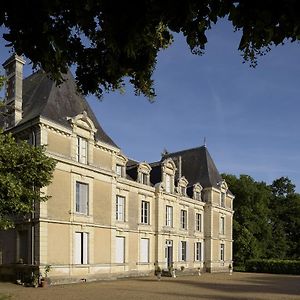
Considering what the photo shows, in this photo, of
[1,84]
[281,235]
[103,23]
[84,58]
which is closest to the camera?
[103,23]

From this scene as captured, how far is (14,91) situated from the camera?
77.6 ft

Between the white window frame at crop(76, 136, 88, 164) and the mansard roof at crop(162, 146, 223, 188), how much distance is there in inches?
610

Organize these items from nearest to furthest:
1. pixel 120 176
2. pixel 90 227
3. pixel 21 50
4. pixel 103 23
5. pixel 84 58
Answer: pixel 103 23 < pixel 21 50 < pixel 84 58 < pixel 90 227 < pixel 120 176

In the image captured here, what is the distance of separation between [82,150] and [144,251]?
377 inches

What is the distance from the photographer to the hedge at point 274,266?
3909 centimetres

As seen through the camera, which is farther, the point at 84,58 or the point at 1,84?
the point at 1,84

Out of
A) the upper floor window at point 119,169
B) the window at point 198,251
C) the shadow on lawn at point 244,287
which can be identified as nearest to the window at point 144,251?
the upper floor window at point 119,169

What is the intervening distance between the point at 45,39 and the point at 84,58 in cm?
69

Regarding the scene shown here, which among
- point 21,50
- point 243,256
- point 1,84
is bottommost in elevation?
point 243,256

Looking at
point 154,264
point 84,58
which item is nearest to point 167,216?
point 154,264

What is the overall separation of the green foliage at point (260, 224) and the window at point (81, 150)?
81.0 ft

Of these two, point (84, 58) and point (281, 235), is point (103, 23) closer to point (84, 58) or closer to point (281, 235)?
point (84, 58)

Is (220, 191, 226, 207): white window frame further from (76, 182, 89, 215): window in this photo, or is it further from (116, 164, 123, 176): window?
(76, 182, 89, 215): window

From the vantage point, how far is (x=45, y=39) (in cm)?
395
